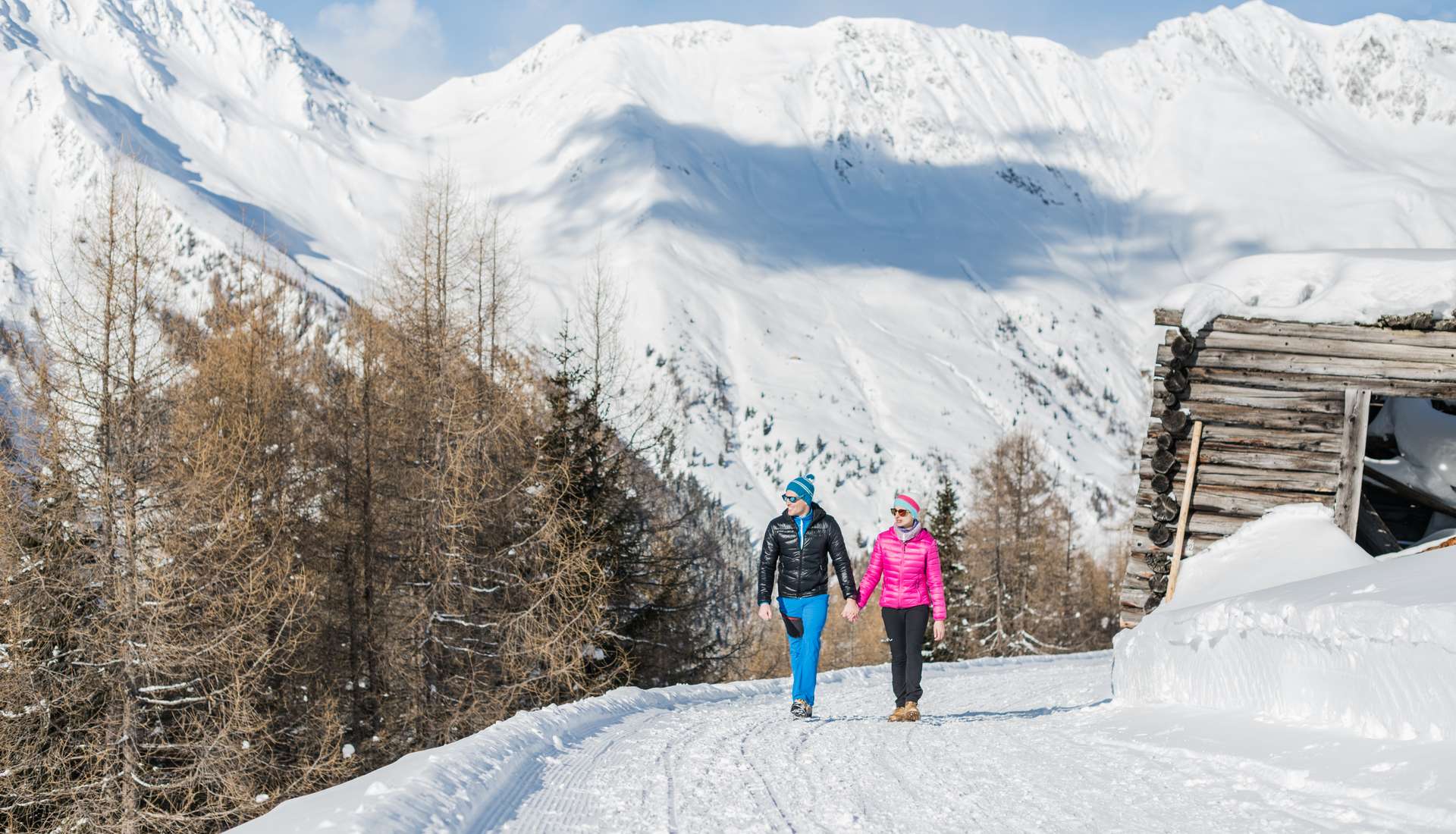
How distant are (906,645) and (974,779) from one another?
3104 mm

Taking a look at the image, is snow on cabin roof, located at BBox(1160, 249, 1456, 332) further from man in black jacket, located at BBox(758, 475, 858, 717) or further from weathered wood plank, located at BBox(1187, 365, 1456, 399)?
man in black jacket, located at BBox(758, 475, 858, 717)

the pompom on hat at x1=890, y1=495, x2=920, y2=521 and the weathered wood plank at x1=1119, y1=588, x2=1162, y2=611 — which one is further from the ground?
the pompom on hat at x1=890, y1=495, x2=920, y2=521

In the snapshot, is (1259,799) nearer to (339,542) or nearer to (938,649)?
(339,542)

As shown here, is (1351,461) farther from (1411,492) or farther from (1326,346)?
(1411,492)

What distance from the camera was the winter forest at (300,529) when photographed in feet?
48.4

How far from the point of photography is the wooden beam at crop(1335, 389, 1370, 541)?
11.7m

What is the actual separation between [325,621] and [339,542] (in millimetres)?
1654

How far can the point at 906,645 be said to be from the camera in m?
10.0

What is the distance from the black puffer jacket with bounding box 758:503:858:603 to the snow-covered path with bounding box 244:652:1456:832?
115 cm

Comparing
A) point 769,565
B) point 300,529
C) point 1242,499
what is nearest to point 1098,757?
point 769,565

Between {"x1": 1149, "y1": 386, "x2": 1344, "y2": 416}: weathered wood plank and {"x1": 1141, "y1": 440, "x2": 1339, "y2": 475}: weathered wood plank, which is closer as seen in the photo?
{"x1": 1141, "y1": 440, "x2": 1339, "y2": 475}: weathered wood plank

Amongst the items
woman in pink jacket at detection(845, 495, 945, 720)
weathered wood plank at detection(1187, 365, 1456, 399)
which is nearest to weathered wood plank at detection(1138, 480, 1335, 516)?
weathered wood plank at detection(1187, 365, 1456, 399)

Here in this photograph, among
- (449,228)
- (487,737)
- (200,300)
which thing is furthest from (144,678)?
(200,300)

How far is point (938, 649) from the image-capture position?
34.0 meters
